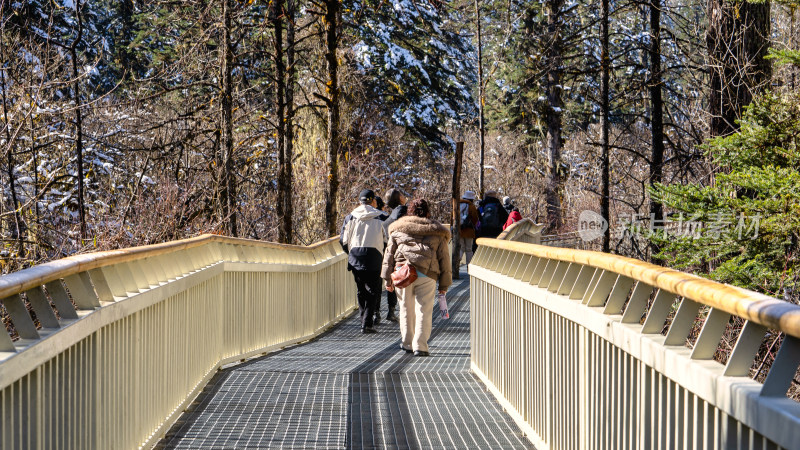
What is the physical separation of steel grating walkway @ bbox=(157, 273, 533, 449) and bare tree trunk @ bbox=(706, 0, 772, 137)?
555cm

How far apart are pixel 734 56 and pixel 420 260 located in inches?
226

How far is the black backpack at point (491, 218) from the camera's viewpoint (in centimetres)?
2048

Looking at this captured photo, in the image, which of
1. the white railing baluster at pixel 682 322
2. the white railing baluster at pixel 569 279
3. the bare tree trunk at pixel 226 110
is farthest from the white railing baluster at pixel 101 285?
the bare tree trunk at pixel 226 110

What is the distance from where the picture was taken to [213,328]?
904 cm

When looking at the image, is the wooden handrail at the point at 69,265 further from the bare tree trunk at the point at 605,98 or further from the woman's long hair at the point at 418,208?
the bare tree trunk at the point at 605,98

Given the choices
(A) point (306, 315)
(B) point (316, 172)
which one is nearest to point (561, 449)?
(A) point (306, 315)

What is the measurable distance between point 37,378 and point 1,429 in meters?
0.47

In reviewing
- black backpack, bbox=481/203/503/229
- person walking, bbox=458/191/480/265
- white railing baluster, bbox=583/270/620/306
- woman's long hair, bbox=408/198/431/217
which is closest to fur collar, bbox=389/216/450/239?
woman's long hair, bbox=408/198/431/217

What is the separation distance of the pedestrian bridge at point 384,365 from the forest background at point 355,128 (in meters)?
1.88

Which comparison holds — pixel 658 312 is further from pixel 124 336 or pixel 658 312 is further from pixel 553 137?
pixel 553 137

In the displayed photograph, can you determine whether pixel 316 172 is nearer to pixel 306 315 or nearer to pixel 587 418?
pixel 306 315

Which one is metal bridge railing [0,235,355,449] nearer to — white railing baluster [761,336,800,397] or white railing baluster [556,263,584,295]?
white railing baluster [761,336,800,397]

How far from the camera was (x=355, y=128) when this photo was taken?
39062mm

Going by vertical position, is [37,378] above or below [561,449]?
above
